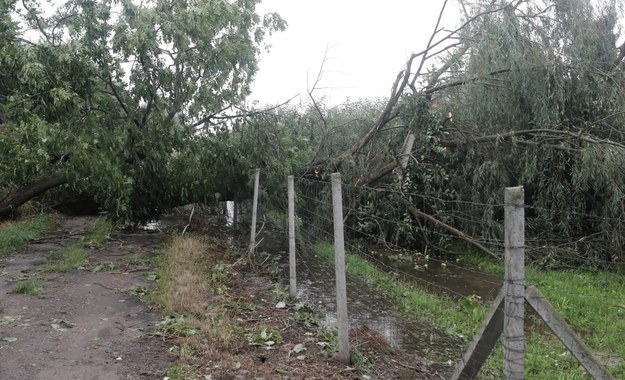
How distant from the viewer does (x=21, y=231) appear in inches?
381

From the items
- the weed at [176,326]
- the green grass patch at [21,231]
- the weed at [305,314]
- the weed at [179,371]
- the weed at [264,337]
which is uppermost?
the green grass patch at [21,231]

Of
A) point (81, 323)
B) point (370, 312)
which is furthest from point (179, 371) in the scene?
point (370, 312)

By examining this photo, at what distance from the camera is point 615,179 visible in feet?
27.8

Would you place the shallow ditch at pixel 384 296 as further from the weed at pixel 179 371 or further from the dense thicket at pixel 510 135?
the weed at pixel 179 371

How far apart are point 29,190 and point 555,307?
9187mm

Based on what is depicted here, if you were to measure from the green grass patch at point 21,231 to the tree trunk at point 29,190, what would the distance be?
0.39 meters

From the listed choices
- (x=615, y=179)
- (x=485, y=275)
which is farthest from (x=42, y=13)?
(x=615, y=179)

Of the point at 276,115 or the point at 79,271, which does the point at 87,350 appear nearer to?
the point at 79,271

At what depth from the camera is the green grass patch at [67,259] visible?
7.40m

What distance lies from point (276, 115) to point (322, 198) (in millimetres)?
1820

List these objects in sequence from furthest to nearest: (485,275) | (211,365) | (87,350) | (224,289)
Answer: (485,275), (224,289), (87,350), (211,365)

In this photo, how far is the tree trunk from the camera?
9947mm

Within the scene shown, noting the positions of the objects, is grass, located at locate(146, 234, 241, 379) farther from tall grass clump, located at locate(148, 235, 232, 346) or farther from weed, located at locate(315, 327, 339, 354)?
weed, located at locate(315, 327, 339, 354)

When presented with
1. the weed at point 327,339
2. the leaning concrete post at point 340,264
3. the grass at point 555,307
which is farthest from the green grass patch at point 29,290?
the grass at point 555,307
